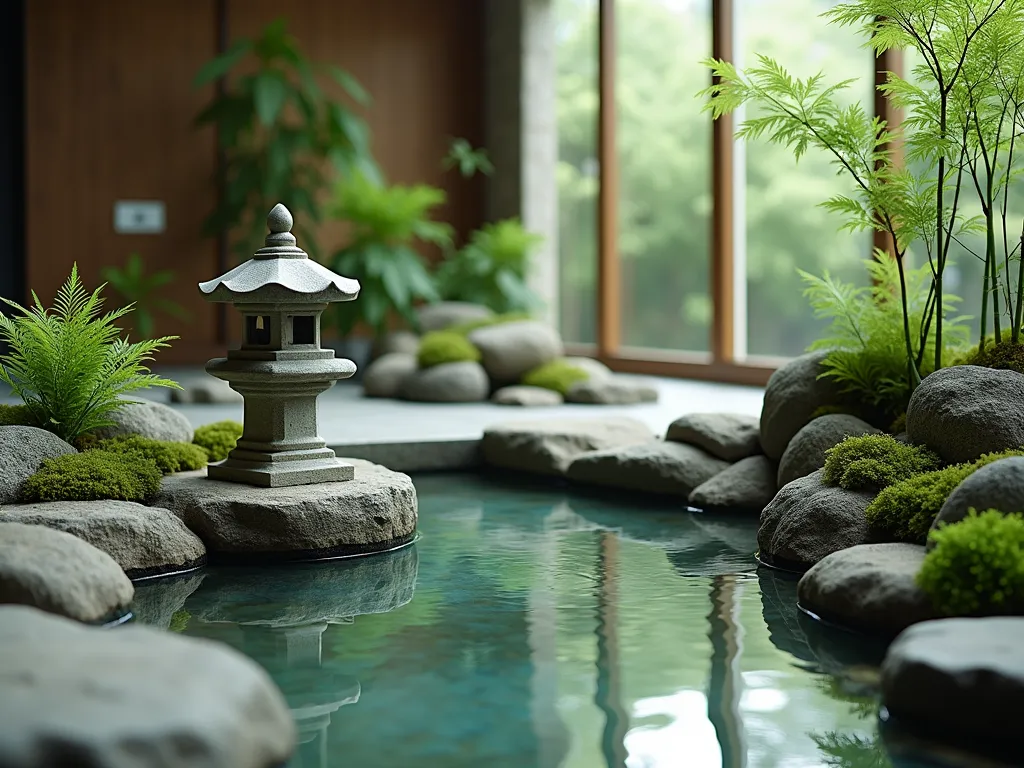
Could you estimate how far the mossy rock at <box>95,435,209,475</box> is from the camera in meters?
5.91

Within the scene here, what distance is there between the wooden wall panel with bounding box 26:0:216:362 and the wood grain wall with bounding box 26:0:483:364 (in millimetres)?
10

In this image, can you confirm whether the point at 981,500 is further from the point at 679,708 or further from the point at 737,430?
the point at 737,430

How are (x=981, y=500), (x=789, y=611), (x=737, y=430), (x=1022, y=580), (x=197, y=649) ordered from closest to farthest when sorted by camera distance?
(x=197, y=649)
(x=1022, y=580)
(x=981, y=500)
(x=789, y=611)
(x=737, y=430)

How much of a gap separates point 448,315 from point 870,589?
7.78 metres

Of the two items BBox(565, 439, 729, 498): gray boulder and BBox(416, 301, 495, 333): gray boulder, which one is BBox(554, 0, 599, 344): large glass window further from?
BBox(565, 439, 729, 498): gray boulder

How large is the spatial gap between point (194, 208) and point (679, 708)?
33.8ft

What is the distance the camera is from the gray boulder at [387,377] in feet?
35.0

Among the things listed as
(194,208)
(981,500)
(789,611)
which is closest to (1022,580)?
(981,500)

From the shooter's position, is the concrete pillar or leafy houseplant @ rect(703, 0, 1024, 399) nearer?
leafy houseplant @ rect(703, 0, 1024, 399)

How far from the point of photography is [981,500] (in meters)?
4.20

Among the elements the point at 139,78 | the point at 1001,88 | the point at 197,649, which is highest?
the point at 139,78

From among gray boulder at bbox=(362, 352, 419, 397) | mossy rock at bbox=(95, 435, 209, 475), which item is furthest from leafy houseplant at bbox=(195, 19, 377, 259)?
mossy rock at bbox=(95, 435, 209, 475)

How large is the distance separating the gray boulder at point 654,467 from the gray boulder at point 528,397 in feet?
8.40

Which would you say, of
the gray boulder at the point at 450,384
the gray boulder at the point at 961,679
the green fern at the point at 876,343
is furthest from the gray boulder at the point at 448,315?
the gray boulder at the point at 961,679
